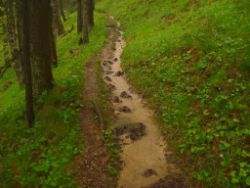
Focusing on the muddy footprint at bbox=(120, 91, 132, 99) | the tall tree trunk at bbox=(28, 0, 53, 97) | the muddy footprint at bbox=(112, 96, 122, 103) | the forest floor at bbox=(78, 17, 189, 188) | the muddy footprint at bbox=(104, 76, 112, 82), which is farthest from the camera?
the muddy footprint at bbox=(104, 76, 112, 82)

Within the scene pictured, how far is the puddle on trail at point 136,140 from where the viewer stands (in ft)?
34.0

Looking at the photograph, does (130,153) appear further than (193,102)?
No

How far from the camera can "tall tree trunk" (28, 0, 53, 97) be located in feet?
45.1

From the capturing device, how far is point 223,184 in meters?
9.20

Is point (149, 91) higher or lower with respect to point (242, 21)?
lower

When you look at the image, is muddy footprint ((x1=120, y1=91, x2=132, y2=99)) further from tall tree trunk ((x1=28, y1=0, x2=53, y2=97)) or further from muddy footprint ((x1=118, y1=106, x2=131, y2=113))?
tall tree trunk ((x1=28, y1=0, x2=53, y2=97))

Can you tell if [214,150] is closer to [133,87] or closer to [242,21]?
[133,87]

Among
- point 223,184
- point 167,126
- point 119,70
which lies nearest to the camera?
point 223,184

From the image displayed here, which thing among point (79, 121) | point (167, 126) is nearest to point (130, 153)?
point (167, 126)

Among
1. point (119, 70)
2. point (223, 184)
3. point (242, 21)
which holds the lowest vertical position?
point (119, 70)

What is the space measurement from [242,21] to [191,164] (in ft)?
29.6

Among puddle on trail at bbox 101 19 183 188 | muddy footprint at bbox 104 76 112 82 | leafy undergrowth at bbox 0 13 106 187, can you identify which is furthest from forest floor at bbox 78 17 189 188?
muddy footprint at bbox 104 76 112 82

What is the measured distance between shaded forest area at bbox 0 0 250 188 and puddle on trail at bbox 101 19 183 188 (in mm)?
342

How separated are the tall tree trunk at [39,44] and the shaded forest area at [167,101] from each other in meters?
0.04
